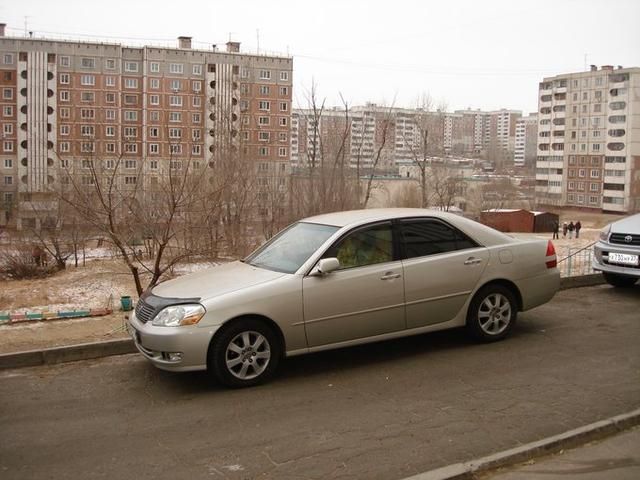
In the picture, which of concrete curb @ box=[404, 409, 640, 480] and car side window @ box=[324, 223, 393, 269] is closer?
concrete curb @ box=[404, 409, 640, 480]

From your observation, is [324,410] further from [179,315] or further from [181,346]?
[179,315]

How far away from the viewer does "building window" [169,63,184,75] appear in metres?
70.1

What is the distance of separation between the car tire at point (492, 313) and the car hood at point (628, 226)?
3398 mm

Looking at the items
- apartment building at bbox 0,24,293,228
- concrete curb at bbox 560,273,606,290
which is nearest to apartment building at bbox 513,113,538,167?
apartment building at bbox 0,24,293,228

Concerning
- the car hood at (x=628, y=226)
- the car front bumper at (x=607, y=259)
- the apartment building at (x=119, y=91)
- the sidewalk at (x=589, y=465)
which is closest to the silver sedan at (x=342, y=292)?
the sidewalk at (x=589, y=465)

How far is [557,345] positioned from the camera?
6801 millimetres

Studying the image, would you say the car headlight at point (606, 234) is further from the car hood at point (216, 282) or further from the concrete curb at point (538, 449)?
the car hood at point (216, 282)

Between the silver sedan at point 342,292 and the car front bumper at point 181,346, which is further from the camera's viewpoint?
the silver sedan at point 342,292

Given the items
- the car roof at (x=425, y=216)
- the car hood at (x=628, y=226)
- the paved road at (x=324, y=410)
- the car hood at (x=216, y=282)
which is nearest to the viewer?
the paved road at (x=324, y=410)

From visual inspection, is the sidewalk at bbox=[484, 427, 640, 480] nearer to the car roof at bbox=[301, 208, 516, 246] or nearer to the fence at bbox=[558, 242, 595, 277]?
the car roof at bbox=[301, 208, 516, 246]

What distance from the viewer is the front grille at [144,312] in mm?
5637

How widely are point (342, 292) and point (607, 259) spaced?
5.38 m

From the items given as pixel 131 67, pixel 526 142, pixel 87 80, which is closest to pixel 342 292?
pixel 87 80

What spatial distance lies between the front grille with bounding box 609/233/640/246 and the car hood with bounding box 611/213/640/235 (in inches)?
1.8
